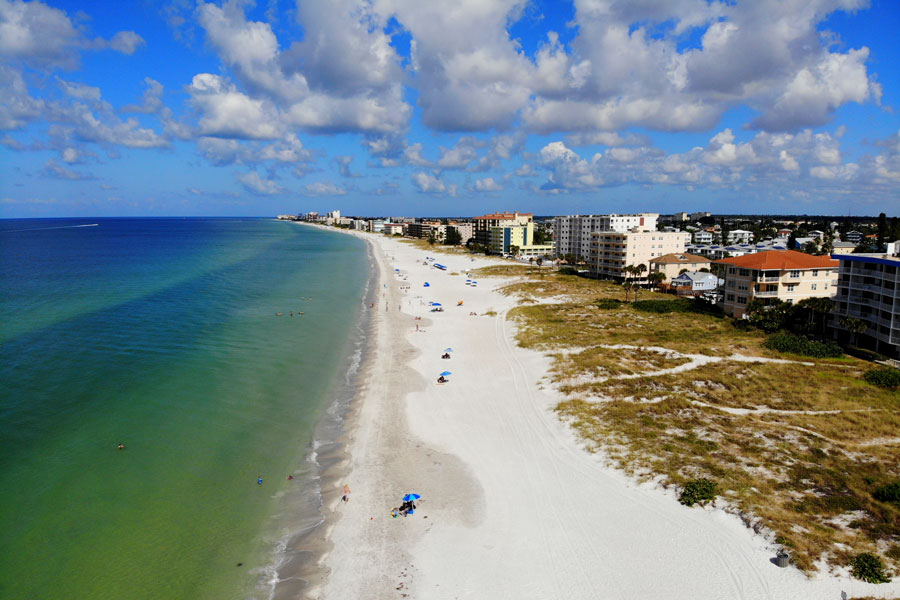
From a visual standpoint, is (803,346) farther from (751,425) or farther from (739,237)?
(739,237)

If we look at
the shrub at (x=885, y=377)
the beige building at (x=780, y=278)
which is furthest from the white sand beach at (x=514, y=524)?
the beige building at (x=780, y=278)

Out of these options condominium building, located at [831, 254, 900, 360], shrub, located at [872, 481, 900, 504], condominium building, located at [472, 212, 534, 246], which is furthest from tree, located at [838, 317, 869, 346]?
condominium building, located at [472, 212, 534, 246]

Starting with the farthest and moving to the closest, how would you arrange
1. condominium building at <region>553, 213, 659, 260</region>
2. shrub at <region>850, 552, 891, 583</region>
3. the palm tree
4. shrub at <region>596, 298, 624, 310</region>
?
condominium building at <region>553, 213, 659, 260</region> < the palm tree < shrub at <region>596, 298, 624, 310</region> < shrub at <region>850, 552, 891, 583</region>

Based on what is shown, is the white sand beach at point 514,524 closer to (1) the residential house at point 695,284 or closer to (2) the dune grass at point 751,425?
(2) the dune grass at point 751,425

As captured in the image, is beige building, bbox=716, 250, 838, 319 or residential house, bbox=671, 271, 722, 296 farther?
residential house, bbox=671, 271, 722, 296

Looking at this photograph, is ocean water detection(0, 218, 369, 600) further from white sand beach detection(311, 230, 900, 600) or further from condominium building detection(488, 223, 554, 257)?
condominium building detection(488, 223, 554, 257)

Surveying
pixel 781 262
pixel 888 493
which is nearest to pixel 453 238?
pixel 781 262

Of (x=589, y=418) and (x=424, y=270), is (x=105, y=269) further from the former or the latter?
(x=589, y=418)
